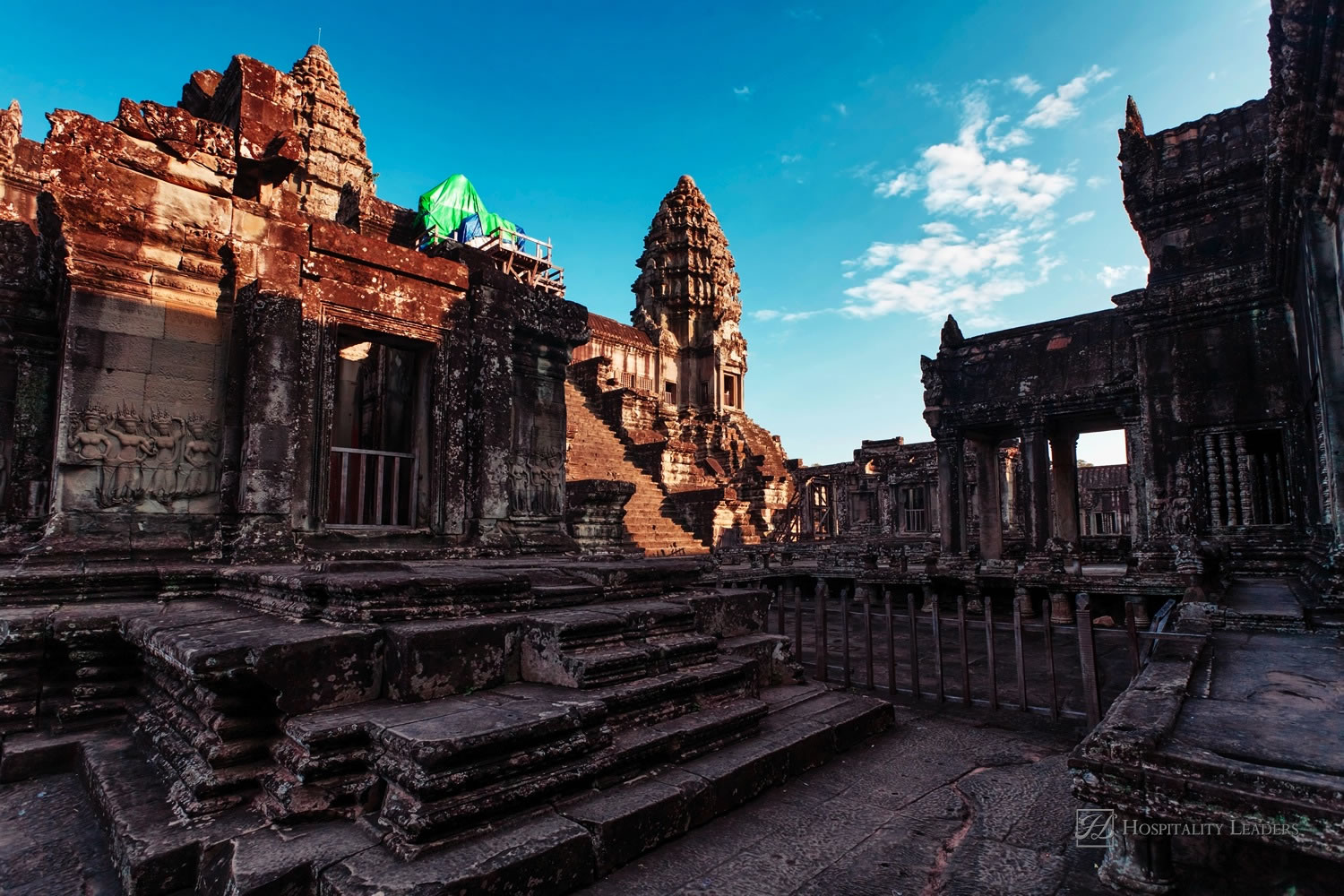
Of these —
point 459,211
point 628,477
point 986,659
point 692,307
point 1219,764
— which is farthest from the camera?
point 692,307

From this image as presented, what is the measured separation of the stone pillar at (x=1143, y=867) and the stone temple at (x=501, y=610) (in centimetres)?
1

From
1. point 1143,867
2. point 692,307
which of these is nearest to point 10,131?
point 1143,867

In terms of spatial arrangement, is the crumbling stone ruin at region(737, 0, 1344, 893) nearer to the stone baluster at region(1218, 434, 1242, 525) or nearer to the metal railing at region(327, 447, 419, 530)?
the stone baluster at region(1218, 434, 1242, 525)

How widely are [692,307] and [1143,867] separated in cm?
3134

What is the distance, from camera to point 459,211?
29.2 m

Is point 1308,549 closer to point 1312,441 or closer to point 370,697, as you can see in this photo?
point 1312,441

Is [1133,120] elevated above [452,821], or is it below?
above

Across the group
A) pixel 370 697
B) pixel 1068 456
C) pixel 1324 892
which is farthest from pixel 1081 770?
pixel 1068 456

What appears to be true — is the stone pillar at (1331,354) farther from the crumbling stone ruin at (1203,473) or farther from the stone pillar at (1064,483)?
the stone pillar at (1064,483)

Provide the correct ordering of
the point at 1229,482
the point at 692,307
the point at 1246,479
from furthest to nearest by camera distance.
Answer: the point at 692,307
the point at 1229,482
the point at 1246,479

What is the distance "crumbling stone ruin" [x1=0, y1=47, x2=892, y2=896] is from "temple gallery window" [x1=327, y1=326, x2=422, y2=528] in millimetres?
73

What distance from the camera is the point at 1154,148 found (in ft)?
35.0

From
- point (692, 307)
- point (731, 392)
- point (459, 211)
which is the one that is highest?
point (459, 211)

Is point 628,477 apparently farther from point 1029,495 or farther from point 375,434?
point 375,434
